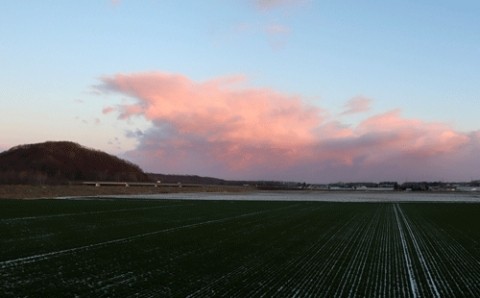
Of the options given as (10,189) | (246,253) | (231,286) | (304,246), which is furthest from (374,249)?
(10,189)

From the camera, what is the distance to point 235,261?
55.7ft

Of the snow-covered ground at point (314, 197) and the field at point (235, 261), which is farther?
the snow-covered ground at point (314, 197)

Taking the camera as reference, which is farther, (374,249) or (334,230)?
(334,230)

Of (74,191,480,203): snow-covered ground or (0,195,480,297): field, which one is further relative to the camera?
(74,191,480,203): snow-covered ground

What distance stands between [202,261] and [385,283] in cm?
597

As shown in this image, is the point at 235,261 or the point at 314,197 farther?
the point at 314,197

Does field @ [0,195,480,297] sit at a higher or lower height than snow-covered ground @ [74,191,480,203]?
lower

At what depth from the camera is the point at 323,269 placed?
15508mm

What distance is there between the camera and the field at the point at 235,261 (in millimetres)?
12594

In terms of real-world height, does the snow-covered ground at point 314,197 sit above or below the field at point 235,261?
above

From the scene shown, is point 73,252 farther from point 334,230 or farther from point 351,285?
point 334,230

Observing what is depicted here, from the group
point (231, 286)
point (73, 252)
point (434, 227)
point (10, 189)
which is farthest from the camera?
point (10, 189)

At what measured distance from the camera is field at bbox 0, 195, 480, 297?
1259 cm

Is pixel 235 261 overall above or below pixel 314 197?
below
